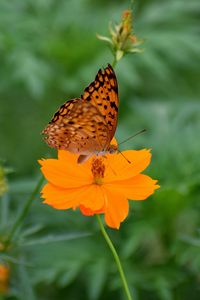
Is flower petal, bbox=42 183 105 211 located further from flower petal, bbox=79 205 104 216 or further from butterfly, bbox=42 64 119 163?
butterfly, bbox=42 64 119 163

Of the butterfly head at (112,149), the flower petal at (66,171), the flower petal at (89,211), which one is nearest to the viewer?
the flower petal at (89,211)

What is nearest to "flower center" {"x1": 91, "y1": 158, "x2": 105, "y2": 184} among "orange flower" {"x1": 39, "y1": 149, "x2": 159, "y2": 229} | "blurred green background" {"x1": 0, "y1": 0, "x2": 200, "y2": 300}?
"orange flower" {"x1": 39, "y1": 149, "x2": 159, "y2": 229}

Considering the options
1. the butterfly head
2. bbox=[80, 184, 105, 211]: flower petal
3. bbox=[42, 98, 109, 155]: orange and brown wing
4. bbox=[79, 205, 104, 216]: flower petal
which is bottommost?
bbox=[79, 205, 104, 216]: flower petal

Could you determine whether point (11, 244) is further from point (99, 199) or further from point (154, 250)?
point (154, 250)

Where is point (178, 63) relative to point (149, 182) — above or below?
above

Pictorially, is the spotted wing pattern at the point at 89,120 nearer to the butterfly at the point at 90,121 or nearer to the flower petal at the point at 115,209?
the butterfly at the point at 90,121

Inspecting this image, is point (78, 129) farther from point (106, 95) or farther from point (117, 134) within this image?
point (117, 134)

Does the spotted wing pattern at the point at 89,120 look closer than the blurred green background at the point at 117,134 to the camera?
Yes

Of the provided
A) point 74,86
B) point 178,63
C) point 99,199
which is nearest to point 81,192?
point 99,199

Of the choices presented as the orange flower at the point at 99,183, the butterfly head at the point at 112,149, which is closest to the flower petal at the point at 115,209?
the orange flower at the point at 99,183
